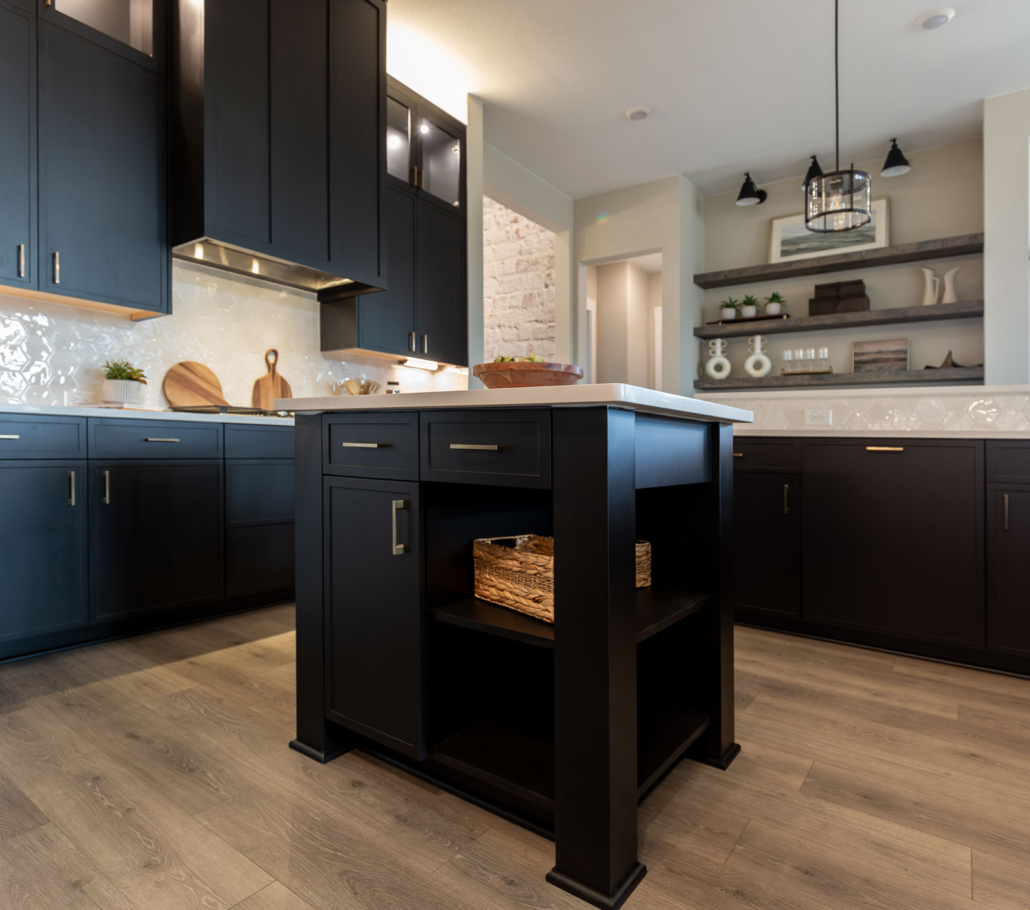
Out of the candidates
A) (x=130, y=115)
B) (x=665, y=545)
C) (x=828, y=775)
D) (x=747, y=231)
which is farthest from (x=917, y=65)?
(x=130, y=115)

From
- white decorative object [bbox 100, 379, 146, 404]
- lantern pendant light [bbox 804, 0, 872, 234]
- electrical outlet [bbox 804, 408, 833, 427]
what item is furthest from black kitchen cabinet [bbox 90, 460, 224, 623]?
electrical outlet [bbox 804, 408, 833, 427]

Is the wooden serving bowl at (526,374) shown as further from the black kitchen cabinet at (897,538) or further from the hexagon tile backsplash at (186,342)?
the hexagon tile backsplash at (186,342)

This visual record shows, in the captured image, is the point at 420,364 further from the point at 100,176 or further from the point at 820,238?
the point at 820,238

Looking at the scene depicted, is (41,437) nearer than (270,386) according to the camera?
Yes

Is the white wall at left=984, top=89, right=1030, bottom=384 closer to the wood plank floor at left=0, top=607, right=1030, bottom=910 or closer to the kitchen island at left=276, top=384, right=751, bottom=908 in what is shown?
the wood plank floor at left=0, top=607, right=1030, bottom=910

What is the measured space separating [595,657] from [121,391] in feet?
8.67

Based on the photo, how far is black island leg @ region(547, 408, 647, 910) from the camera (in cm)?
106

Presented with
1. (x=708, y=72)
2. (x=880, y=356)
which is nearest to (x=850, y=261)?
(x=880, y=356)

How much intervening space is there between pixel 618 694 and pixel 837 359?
165 inches

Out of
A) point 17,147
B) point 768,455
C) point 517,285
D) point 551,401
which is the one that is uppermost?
point 517,285

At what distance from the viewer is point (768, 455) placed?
2.76m

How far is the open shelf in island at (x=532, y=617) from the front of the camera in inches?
47.9

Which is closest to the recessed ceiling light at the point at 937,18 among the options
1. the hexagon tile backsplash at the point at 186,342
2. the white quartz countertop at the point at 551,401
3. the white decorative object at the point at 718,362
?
the white decorative object at the point at 718,362

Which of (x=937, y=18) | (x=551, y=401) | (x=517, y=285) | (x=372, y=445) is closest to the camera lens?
(x=551, y=401)
